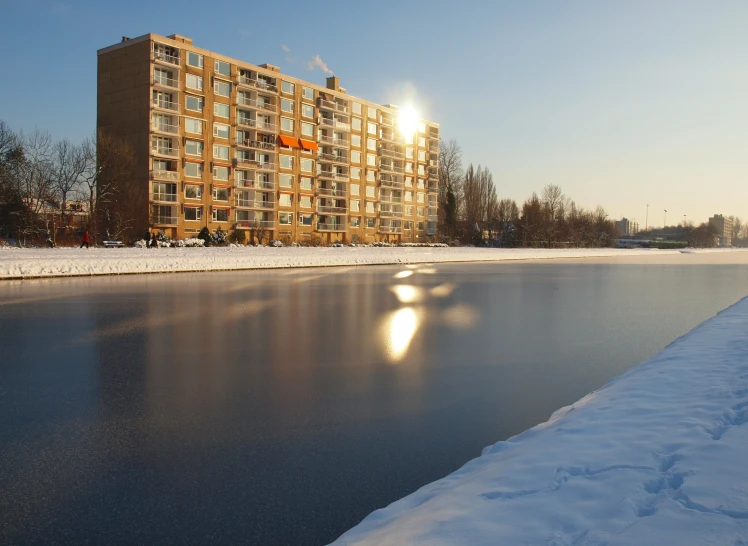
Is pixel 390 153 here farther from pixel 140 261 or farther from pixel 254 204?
pixel 140 261

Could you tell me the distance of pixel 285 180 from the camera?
68.6m

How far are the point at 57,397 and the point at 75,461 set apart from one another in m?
2.18

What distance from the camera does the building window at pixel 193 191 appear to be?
56.8m

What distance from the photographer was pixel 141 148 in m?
54.0

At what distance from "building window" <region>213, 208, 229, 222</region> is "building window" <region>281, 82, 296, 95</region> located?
16.8 metres

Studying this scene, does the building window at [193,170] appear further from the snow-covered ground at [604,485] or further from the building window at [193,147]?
the snow-covered ground at [604,485]

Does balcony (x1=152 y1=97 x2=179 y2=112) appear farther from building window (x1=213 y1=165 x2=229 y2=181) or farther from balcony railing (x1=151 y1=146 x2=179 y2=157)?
building window (x1=213 y1=165 x2=229 y2=181)

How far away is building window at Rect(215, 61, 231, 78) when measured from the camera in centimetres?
5945

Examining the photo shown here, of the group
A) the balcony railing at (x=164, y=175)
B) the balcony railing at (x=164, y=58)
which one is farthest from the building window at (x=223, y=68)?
the balcony railing at (x=164, y=175)

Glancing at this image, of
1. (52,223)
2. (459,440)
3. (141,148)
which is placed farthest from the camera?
(141,148)

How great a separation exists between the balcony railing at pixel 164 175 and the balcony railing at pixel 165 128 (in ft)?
12.1

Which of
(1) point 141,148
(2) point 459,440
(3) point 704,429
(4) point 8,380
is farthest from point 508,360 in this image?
(1) point 141,148

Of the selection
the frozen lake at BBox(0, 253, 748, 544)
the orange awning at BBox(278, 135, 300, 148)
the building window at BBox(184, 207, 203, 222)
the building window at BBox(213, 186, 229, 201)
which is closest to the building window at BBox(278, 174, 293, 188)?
the orange awning at BBox(278, 135, 300, 148)

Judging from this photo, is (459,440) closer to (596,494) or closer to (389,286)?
(596,494)
